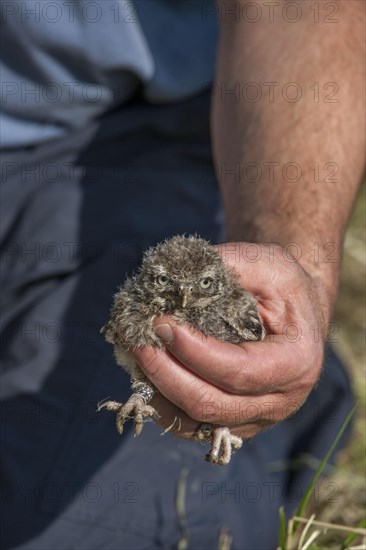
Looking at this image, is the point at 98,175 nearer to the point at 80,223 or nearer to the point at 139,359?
the point at 80,223

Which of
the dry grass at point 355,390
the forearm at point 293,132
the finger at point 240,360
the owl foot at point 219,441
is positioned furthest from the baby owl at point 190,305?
the dry grass at point 355,390

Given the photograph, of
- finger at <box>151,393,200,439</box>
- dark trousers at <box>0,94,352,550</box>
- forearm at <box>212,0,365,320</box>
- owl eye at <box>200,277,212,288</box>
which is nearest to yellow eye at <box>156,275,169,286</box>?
owl eye at <box>200,277,212,288</box>

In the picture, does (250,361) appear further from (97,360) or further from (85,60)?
(85,60)

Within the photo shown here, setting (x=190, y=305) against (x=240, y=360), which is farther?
(x=190, y=305)

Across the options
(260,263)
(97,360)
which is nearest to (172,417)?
(260,263)

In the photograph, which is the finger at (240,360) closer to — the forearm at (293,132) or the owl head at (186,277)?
the owl head at (186,277)

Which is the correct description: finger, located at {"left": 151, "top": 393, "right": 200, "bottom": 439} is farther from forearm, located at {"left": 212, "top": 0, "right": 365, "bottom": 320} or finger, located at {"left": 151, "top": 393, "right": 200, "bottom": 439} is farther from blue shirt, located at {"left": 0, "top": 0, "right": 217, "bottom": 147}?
blue shirt, located at {"left": 0, "top": 0, "right": 217, "bottom": 147}

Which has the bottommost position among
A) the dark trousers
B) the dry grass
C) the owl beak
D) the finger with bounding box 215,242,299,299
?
the dry grass
